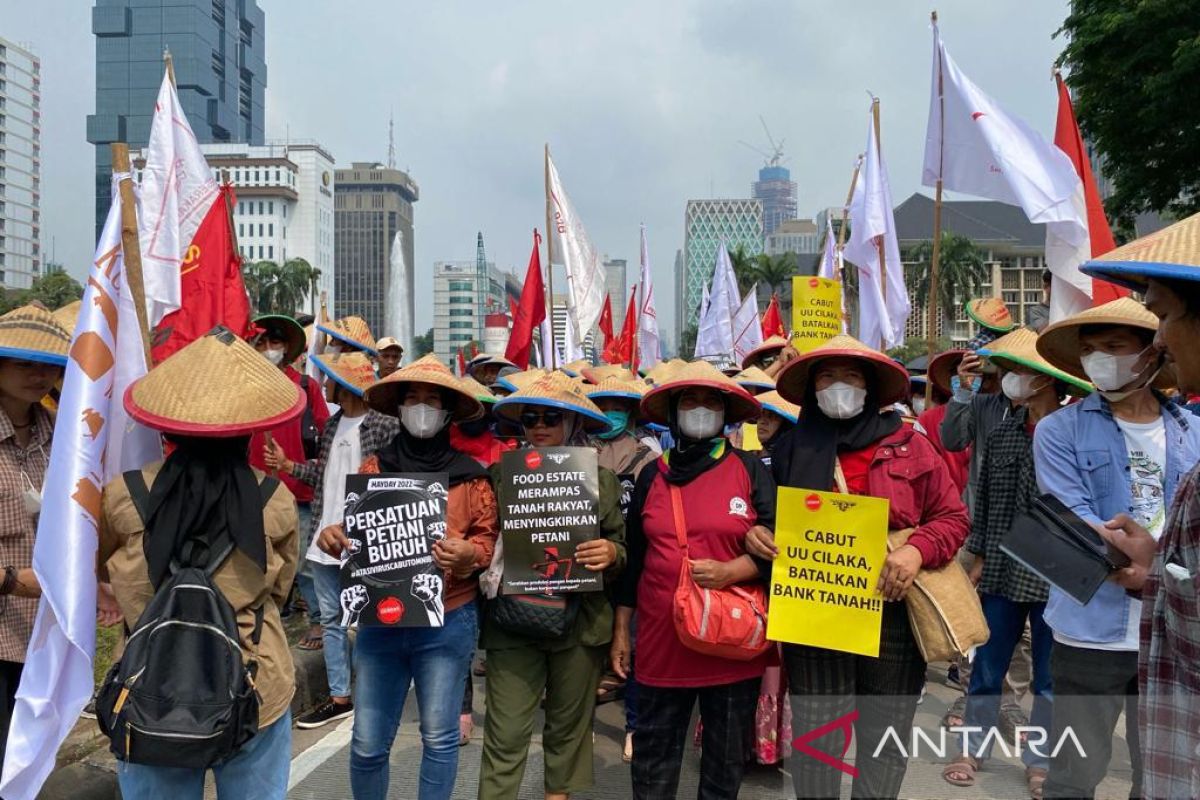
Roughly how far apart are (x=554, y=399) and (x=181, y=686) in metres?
1.89

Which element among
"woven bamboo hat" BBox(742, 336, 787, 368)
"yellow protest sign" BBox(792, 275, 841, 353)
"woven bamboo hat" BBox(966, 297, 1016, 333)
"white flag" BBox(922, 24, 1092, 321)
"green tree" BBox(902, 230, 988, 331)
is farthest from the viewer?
"green tree" BBox(902, 230, 988, 331)

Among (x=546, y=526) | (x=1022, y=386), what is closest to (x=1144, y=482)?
(x=1022, y=386)

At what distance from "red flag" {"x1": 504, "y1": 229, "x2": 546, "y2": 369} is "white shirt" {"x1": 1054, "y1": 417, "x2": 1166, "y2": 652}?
275 inches

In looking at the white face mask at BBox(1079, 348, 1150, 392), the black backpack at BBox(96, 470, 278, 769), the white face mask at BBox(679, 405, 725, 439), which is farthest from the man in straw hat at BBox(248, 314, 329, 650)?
the white face mask at BBox(1079, 348, 1150, 392)

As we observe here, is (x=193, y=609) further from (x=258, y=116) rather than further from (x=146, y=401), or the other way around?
(x=258, y=116)

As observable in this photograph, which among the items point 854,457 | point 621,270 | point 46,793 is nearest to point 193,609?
point 46,793

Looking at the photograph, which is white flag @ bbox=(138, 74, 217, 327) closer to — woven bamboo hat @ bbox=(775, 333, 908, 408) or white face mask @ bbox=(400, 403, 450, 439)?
white face mask @ bbox=(400, 403, 450, 439)

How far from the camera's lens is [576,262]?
9.79 metres

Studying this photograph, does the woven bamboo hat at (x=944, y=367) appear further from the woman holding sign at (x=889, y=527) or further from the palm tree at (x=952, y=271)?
the palm tree at (x=952, y=271)

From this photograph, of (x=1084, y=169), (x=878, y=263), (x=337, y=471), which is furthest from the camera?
(x=878, y=263)

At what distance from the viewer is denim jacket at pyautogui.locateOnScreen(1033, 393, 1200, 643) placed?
3287mm

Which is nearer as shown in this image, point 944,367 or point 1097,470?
point 1097,470

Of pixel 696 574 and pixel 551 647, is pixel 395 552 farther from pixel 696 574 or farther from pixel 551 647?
pixel 696 574

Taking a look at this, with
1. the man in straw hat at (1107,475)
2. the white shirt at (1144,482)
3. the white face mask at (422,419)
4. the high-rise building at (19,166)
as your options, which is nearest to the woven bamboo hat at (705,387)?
the white face mask at (422,419)
